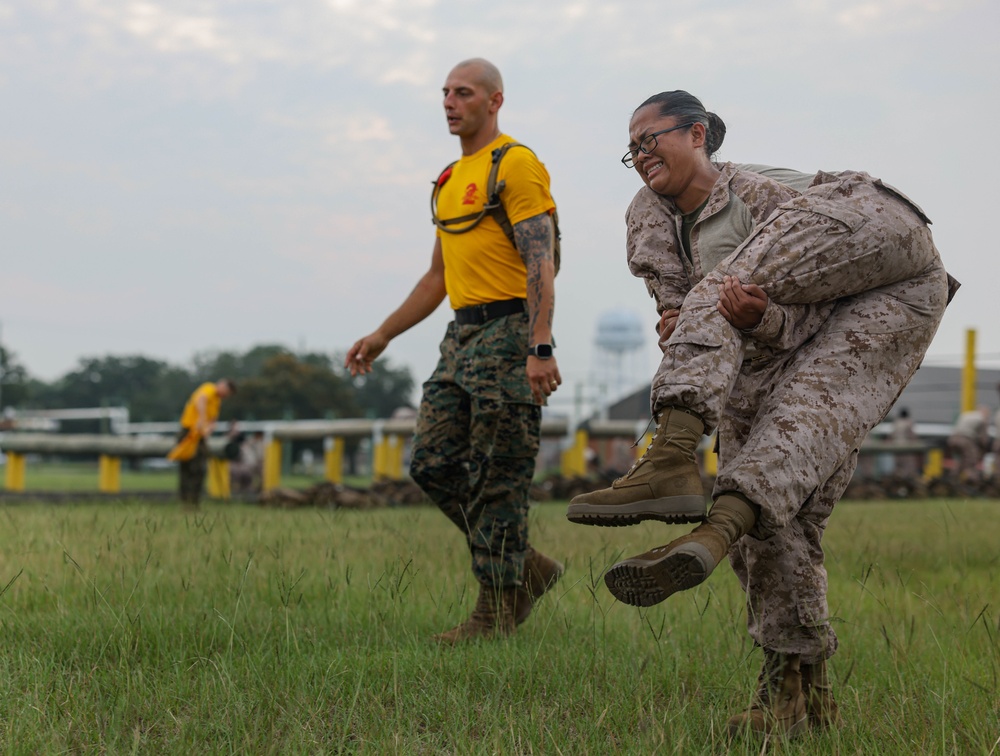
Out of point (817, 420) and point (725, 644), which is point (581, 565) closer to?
point (725, 644)

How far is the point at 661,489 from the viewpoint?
2711mm

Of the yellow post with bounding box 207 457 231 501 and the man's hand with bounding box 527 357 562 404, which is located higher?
the man's hand with bounding box 527 357 562 404

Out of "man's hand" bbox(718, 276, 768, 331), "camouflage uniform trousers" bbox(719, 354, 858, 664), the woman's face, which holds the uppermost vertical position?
the woman's face

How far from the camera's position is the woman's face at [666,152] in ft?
10.8

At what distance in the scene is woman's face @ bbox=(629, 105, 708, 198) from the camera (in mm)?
3295

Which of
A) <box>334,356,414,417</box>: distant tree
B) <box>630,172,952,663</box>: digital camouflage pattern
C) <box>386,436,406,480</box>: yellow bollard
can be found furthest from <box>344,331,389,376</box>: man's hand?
<box>334,356,414,417</box>: distant tree

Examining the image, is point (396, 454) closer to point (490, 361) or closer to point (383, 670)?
point (490, 361)

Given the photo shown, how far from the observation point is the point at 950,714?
3195 mm

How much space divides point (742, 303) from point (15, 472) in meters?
17.3

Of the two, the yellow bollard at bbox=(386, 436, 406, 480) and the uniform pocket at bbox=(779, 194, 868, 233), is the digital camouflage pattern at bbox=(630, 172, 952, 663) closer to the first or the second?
the uniform pocket at bbox=(779, 194, 868, 233)

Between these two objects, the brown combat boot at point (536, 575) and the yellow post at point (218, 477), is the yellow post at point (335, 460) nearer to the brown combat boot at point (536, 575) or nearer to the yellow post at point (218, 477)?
the yellow post at point (218, 477)

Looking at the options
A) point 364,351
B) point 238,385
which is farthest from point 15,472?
point 238,385

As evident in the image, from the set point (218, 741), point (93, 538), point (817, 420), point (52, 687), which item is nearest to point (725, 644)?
point (817, 420)

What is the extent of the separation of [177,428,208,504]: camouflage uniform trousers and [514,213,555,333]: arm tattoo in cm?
1005
